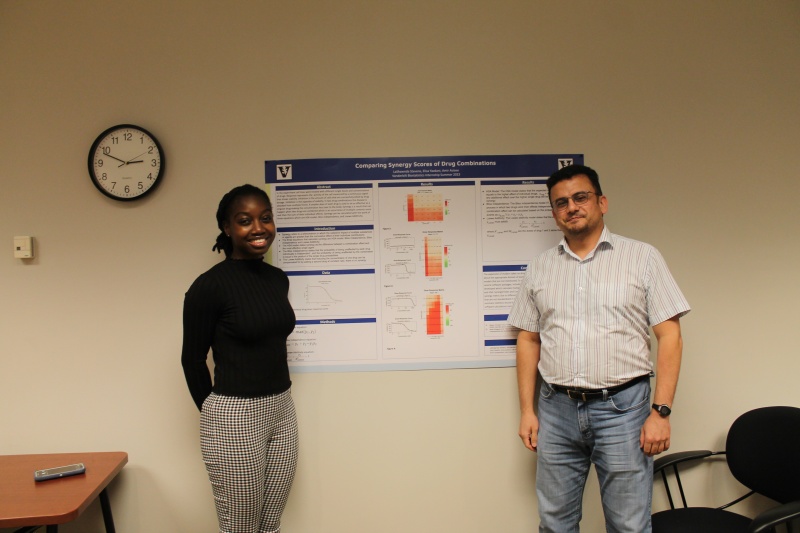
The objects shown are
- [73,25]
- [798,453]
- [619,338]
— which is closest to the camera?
[619,338]

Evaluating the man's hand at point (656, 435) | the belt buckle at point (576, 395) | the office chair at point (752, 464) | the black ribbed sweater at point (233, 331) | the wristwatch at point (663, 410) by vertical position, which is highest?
the black ribbed sweater at point (233, 331)

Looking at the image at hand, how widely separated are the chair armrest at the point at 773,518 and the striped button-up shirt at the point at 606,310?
0.54 metres

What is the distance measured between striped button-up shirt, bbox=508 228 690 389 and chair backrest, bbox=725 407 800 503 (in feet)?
2.24

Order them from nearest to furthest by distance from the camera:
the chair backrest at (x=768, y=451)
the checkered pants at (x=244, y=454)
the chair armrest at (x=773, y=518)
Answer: the chair armrest at (x=773, y=518), the checkered pants at (x=244, y=454), the chair backrest at (x=768, y=451)

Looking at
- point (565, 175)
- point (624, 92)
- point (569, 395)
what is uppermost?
point (624, 92)

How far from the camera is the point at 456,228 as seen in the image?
6.40 feet

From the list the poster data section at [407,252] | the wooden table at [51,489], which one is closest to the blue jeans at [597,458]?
the poster data section at [407,252]

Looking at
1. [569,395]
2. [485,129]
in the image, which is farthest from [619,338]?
[485,129]

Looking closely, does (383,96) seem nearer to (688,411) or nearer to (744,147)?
(744,147)

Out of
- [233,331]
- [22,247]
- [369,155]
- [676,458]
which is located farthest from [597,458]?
[22,247]

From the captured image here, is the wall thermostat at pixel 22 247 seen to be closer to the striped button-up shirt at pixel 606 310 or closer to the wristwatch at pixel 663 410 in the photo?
the striped button-up shirt at pixel 606 310

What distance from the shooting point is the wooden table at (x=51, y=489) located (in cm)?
140

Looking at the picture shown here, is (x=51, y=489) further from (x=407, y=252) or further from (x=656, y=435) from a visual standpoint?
(x=656, y=435)

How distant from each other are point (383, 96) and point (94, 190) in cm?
142
